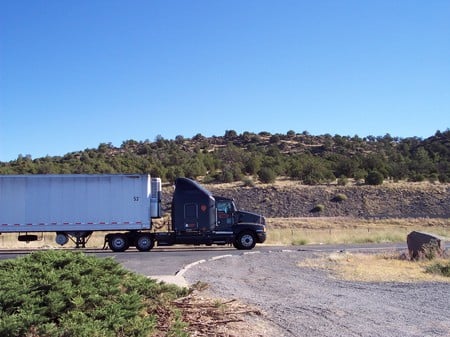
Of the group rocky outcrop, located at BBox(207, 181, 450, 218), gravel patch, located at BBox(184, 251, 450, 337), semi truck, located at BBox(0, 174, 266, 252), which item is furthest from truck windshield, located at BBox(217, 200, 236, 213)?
rocky outcrop, located at BBox(207, 181, 450, 218)

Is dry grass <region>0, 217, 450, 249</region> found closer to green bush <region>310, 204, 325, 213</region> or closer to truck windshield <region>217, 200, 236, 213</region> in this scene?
green bush <region>310, 204, 325, 213</region>

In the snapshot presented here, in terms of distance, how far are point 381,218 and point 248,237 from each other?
27.3 metres

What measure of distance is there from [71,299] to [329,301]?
6.35 meters

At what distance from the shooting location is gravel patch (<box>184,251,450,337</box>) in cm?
957

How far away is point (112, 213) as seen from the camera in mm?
31266

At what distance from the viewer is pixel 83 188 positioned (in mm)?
31172

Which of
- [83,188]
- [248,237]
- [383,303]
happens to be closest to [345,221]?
[248,237]

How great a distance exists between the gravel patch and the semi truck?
36.9 feet

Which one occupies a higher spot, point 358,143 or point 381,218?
point 358,143

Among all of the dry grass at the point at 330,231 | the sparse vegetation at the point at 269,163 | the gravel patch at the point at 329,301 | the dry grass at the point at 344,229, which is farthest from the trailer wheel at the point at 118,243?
the sparse vegetation at the point at 269,163

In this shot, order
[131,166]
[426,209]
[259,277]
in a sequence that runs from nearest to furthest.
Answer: [259,277]
[426,209]
[131,166]

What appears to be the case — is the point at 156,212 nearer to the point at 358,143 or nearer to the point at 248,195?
the point at 248,195

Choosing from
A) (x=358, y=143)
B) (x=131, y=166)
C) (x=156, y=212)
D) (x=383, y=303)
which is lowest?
(x=383, y=303)

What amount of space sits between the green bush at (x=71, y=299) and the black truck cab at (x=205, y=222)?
68.1ft
